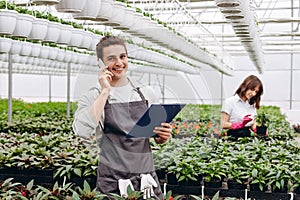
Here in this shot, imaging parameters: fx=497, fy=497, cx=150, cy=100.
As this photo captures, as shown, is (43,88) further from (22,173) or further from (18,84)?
(22,173)

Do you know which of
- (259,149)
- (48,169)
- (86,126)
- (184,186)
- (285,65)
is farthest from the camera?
(285,65)

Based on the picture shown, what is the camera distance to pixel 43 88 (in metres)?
24.0

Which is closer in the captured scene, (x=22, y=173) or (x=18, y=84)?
(x=22, y=173)

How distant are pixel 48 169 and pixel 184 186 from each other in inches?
44.1

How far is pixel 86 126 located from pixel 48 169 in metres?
1.58

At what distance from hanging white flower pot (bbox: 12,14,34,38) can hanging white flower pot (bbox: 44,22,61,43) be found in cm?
49

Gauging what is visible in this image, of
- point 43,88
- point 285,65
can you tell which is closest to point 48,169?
point 285,65

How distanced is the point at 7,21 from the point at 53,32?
0.91 metres

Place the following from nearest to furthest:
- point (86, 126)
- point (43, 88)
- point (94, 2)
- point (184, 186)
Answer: point (86, 126)
point (94, 2)
point (184, 186)
point (43, 88)

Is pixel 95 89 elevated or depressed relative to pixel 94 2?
depressed

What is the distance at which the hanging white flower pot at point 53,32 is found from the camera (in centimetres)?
505

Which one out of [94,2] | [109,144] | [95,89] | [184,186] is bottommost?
[184,186]

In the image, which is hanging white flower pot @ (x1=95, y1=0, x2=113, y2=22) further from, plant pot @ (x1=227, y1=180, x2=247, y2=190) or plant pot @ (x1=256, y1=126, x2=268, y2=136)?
plant pot @ (x1=256, y1=126, x2=268, y2=136)

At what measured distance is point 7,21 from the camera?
4.21m
